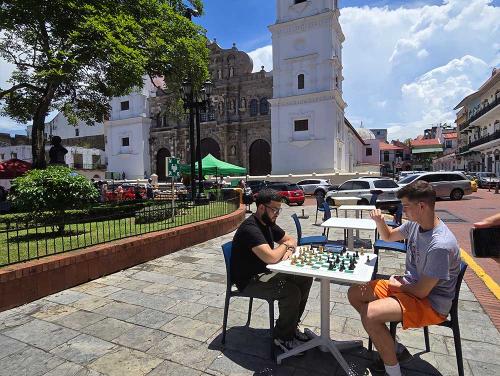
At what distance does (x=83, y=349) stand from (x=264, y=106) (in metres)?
35.9

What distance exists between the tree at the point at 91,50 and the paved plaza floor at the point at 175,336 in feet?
25.6

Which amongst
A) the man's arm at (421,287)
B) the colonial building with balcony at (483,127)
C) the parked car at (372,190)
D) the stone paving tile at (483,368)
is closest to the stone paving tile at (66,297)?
the man's arm at (421,287)

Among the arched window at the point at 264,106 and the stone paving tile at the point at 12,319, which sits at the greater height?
the arched window at the point at 264,106

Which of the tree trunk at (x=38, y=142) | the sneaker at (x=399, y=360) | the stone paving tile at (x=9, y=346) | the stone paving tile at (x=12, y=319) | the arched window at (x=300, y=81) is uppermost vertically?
the arched window at (x=300, y=81)

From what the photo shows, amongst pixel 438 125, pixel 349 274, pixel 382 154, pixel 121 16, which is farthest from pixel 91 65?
pixel 438 125

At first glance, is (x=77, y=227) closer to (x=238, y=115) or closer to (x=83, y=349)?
(x=83, y=349)

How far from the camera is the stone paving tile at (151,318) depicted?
12.7 ft

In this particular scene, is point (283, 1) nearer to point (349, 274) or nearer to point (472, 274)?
point (472, 274)

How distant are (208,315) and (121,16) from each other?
10457 millimetres

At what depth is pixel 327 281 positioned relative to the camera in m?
3.13

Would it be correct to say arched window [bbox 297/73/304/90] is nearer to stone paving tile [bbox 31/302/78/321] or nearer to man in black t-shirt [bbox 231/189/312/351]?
man in black t-shirt [bbox 231/189/312/351]

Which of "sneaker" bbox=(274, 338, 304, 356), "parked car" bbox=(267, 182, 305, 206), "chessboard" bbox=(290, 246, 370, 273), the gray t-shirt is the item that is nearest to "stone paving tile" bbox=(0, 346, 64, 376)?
"sneaker" bbox=(274, 338, 304, 356)

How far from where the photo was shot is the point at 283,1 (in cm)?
3183

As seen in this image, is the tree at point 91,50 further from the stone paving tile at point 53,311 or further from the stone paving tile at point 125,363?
the stone paving tile at point 125,363
